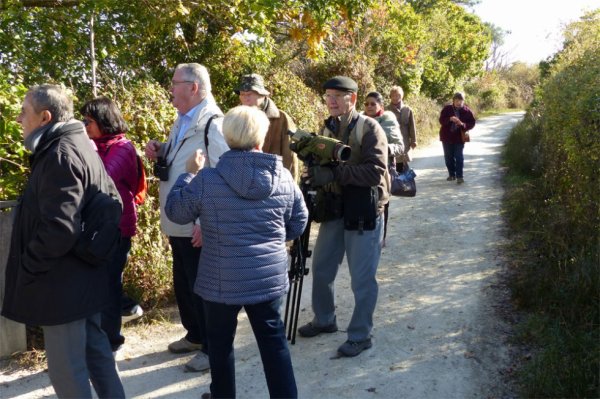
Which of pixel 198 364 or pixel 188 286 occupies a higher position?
pixel 188 286

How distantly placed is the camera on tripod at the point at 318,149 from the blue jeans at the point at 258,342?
1.18 metres

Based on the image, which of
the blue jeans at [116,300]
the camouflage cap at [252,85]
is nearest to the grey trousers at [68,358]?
the blue jeans at [116,300]

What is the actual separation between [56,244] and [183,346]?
191 cm

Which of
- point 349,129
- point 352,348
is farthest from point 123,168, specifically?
point 352,348

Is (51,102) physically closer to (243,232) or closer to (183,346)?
(243,232)

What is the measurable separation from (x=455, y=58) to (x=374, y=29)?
1486 centimetres

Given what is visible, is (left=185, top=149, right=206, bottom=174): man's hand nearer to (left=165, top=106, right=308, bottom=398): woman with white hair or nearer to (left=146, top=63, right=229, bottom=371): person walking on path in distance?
(left=165, top=106, right=308, bottom=398): woman with white hair

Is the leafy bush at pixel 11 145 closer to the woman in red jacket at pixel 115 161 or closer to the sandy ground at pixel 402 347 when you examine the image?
the woman in red jacket at pixel 115 161

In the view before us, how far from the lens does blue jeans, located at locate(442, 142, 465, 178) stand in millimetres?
10531

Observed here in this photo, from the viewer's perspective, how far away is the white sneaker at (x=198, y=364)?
161 inches

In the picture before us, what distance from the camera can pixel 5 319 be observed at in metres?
4.18

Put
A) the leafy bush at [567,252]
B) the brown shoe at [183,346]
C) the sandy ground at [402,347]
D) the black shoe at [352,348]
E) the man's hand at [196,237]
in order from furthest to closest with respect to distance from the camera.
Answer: the brown shoe at [183,346], the black shoe at [352,348], the sandy ground at [402,347], the man's hand at [196,237], the leafy bush at [567,252]

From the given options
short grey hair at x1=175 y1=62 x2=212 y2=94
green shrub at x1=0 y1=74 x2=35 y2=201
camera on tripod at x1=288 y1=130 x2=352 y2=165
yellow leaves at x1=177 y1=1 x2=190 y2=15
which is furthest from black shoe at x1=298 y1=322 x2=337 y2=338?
yellow leaves at x1=177 y1=1 x2=190 y2=15

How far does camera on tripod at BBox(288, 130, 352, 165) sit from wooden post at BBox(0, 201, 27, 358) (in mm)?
2128
